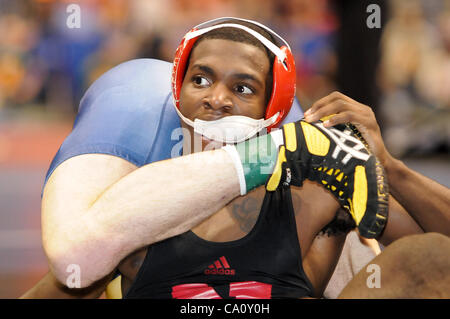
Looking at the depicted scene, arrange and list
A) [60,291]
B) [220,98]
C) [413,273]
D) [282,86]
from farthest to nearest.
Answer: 1. [60,291]
2. [282,86]
3. [220,98]
4. [413,273]

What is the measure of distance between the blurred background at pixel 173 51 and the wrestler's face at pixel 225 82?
11.2 feet

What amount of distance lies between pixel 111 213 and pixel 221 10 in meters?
7.18

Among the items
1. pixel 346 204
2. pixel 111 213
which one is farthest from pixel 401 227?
pixel 111 213

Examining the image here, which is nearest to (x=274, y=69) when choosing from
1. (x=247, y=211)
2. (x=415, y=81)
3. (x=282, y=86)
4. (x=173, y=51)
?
(x=282, y=86)

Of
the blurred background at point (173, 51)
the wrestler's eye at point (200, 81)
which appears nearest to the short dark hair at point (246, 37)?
the wrestler's eye at point (200, 81)

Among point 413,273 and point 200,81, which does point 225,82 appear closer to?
point 200,81

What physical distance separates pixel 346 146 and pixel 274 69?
0.55 meters

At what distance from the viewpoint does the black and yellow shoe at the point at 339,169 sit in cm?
186

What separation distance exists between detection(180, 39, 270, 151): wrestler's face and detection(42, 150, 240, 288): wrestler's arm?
14.2 inches

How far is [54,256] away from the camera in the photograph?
1964 mm

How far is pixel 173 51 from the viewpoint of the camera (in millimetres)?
8258

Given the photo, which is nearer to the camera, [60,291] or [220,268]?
[220,268]

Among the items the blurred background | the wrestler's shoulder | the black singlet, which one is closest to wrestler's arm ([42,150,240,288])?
the black singlet
